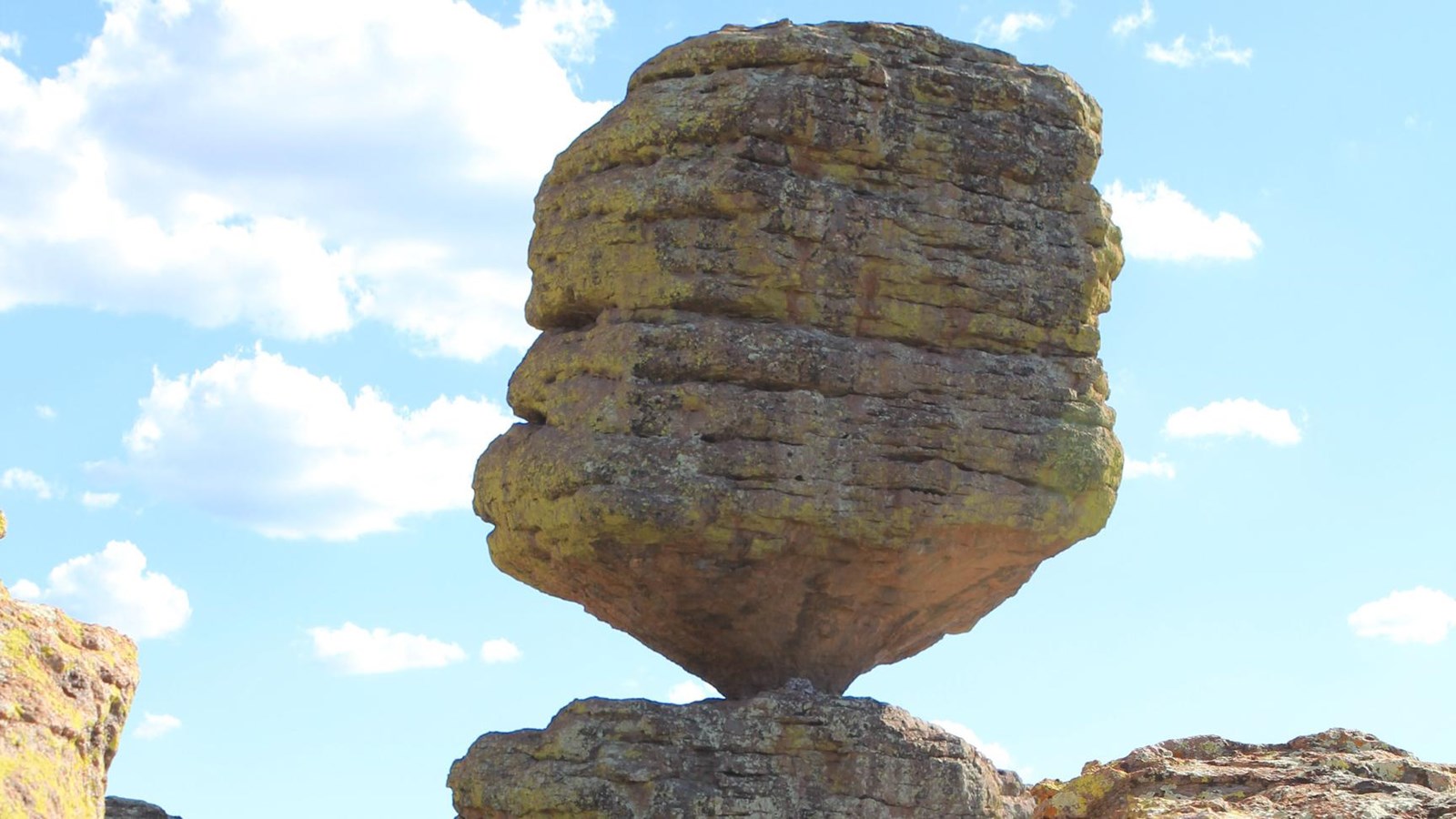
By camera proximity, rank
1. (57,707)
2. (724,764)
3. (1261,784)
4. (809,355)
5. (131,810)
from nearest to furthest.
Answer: (57,707), (724,764), (809,355), (131,810), (1261,784)

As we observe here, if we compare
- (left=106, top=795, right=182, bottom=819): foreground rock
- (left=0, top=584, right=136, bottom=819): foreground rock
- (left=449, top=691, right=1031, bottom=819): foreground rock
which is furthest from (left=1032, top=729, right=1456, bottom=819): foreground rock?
(left=0, top=584, right=136, bottom=819): foreground rock

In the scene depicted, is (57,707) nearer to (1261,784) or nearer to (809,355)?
(809,355)

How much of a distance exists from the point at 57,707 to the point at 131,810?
5.69 m

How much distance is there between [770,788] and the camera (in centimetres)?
1471

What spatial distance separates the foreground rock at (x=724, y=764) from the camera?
1459 cm

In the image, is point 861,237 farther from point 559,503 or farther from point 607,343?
point 559,503

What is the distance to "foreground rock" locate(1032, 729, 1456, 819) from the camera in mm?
17172

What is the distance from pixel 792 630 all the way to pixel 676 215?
380 centimetres

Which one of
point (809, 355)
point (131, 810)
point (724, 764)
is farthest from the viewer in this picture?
point (131, 810)

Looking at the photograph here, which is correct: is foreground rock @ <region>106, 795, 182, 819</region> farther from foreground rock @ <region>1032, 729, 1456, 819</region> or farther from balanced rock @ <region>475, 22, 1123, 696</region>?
foreground rock @ <region>1032, 729, 1456, 819</region>

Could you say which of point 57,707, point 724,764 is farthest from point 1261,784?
point 57,707

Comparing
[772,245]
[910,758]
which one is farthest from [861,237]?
[910,758]

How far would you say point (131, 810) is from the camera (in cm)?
1738

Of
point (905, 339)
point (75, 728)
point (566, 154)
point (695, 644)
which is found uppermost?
point (566, 154)
